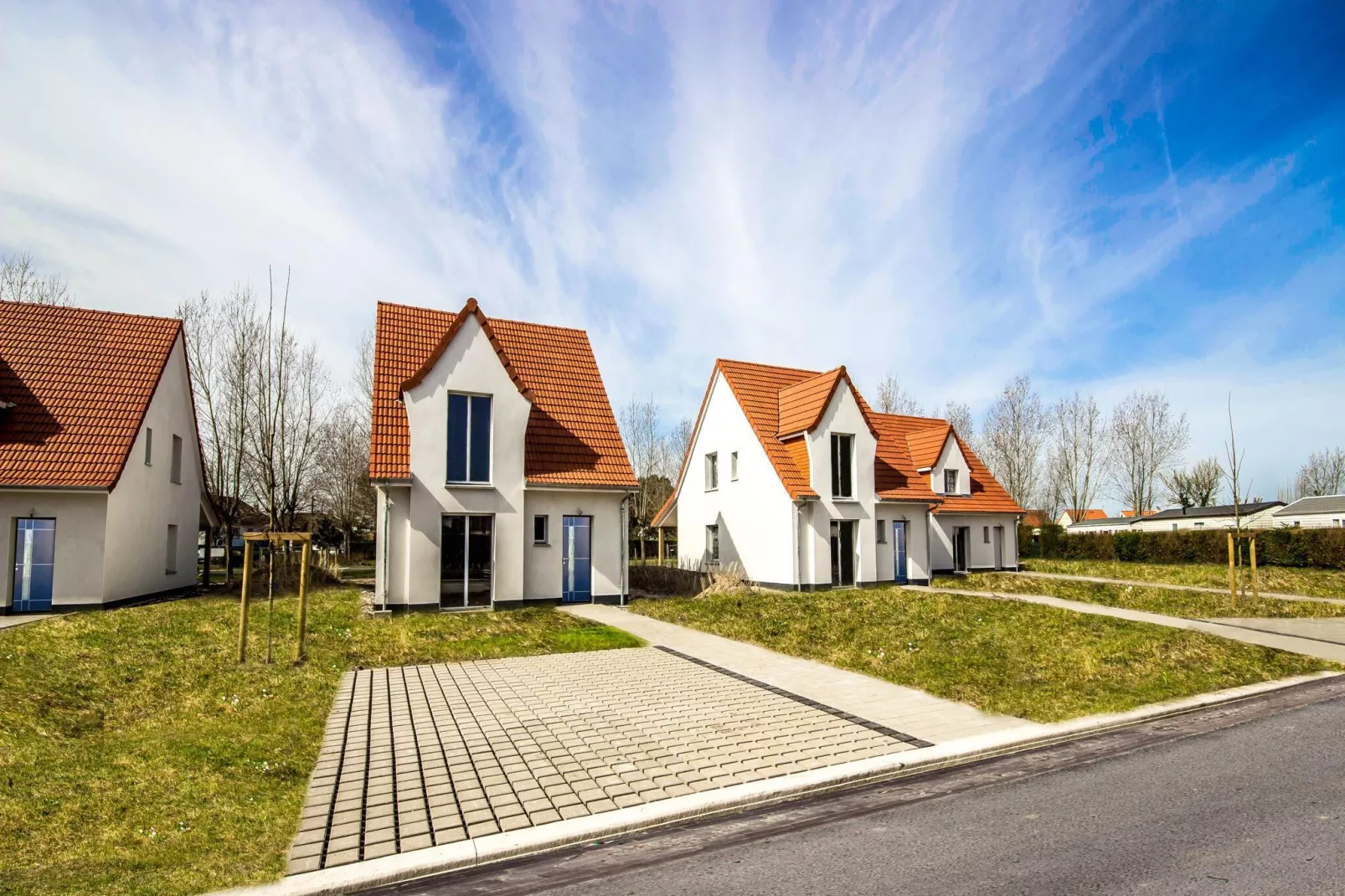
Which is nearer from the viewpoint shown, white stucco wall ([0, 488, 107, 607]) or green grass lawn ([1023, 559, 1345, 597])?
white stucco wall ([0, 488, 107, 607])

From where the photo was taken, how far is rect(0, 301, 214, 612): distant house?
16.7 meters

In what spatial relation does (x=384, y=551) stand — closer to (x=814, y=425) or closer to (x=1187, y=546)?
(x=814, y=425)

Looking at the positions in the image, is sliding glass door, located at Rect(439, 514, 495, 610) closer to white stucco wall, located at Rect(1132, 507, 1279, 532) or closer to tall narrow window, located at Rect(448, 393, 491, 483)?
tall narrow window, located at Rect(448, 393, 491, 483)

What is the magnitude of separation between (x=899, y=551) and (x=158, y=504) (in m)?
22.3

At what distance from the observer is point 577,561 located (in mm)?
19281

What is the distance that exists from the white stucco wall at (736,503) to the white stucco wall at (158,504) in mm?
16512

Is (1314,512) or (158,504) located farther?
(1314,512)

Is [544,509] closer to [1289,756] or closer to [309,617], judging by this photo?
[309,617]

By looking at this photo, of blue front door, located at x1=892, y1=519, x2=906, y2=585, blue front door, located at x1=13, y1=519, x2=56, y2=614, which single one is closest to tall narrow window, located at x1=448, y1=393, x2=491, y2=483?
blue front door, located at x1=13, y1=519, x2=56, y2=614

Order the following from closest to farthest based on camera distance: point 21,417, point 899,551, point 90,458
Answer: point 90,458 → point 21,417 → point 899,551

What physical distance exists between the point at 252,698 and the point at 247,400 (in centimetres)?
2148

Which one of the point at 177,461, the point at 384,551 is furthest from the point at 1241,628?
the point at 177,461

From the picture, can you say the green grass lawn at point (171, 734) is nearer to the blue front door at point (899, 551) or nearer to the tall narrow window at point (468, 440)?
the tall narrow window at point (468, 440)

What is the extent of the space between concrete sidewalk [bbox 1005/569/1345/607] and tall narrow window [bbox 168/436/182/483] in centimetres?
2803
